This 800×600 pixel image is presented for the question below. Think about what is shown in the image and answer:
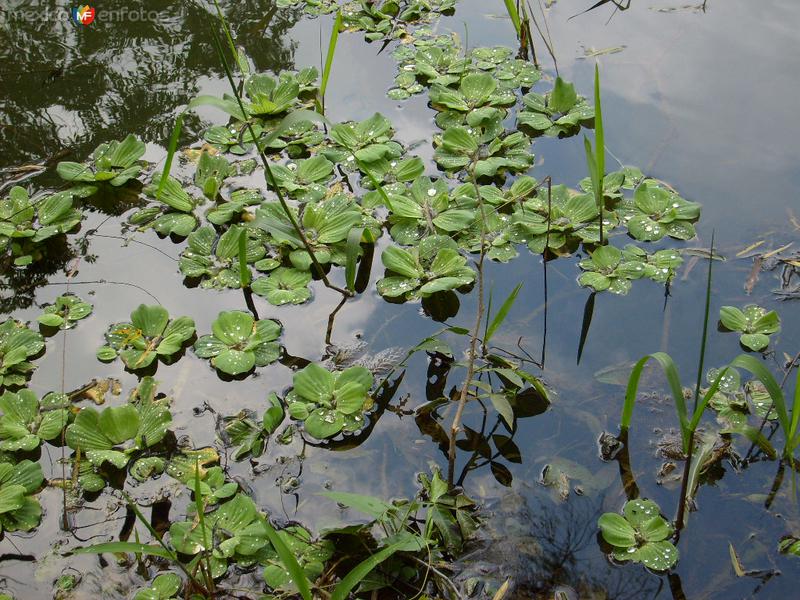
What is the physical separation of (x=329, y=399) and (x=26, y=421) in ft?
2.57

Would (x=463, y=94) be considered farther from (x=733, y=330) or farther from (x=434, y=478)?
(x=434, y=478)

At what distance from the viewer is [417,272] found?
222cm

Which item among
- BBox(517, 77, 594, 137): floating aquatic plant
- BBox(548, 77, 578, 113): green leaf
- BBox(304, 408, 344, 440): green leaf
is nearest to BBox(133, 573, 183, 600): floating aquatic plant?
BBox(304, 408, 344, 440): green leaf

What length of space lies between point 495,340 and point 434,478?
1.73 feet

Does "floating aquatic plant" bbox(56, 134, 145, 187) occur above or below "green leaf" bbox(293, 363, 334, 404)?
→ above

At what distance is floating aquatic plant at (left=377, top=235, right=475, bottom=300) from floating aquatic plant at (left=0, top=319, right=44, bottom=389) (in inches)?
39.9

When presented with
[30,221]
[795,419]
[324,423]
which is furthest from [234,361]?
[795,419]

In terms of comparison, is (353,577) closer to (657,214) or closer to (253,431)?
(253,431)

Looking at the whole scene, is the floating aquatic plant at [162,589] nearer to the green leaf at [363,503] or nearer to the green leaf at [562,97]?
the green leaf at [363,503]

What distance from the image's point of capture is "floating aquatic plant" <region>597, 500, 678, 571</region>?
1562 millimetres

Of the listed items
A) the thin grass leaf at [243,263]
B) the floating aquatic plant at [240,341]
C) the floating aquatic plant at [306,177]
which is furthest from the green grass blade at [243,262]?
the floating aquatic plant at [306,177]

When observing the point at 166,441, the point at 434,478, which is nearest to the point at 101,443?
the point at 166,441

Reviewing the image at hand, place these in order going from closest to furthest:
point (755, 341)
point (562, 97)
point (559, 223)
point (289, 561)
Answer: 1. point (289, 561)
2. point (755, 341)
3. point (559, 223)
4. point (562, 97)

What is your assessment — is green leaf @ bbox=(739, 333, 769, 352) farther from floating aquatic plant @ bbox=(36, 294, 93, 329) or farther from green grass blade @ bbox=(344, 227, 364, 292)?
floating aquatic plant @ bbox=(36, 294, 93, 329)
